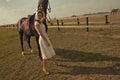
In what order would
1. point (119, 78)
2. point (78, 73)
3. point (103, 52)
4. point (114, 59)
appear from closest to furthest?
point (119, 78)
point (78, 73)
point (114, 59)
point (103, 52)

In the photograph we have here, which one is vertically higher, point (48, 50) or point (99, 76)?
point (48, 50)

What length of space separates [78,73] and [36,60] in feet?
10.5

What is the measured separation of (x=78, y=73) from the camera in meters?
7.53

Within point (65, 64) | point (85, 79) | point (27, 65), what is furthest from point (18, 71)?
point (85, 79)

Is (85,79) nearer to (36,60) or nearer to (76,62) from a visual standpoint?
(76,62)

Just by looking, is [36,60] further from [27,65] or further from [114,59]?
[114,59]

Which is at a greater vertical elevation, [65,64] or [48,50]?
[48,50]

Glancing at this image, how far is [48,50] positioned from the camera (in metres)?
7.86

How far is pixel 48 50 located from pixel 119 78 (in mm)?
2705

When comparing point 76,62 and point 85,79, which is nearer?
point 85,79

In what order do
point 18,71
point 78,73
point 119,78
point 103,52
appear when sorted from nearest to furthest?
point 119,78 < point 78,73 < point 18,71 < point 103,52

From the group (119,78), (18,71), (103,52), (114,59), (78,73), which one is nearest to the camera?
(119,78)

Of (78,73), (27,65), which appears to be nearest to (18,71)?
(27,65)

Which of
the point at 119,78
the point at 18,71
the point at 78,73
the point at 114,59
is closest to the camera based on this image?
the point at 119,78
